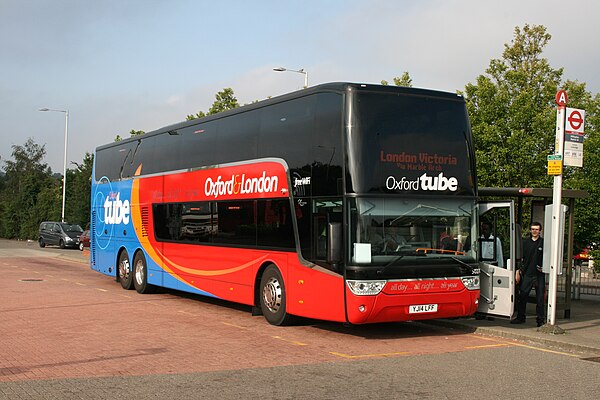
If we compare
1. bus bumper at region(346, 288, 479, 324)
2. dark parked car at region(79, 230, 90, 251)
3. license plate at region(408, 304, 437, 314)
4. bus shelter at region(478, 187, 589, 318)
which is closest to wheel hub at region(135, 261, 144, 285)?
bus shelter at region(478, 187, 589, 318)

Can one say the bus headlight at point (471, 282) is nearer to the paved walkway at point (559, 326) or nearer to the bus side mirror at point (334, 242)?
the paved walkway at point (559, 326)

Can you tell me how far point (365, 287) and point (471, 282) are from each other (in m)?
2.09

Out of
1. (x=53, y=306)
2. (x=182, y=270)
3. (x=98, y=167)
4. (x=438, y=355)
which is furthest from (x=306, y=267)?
(x=98, y=167)

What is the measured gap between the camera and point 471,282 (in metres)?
11.8

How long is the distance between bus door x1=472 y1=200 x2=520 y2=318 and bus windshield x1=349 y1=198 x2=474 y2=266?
639mm

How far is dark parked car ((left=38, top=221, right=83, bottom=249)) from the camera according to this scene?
49.2m

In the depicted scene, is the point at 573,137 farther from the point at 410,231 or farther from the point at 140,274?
the point at 140,274

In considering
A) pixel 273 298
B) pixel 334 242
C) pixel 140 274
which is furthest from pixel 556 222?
pixel 140 274

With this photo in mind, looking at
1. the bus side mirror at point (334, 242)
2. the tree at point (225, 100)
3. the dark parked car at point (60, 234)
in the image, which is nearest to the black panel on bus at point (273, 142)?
the bus side mirror at point (334, 242)

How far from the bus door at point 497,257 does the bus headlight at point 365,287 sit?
2.33 m

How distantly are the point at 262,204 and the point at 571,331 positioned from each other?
5.82 m

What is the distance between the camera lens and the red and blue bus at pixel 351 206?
36.0ft

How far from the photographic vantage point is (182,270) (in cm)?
1670

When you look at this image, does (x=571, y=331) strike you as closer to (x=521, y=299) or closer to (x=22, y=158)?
(x=521, y=299)
